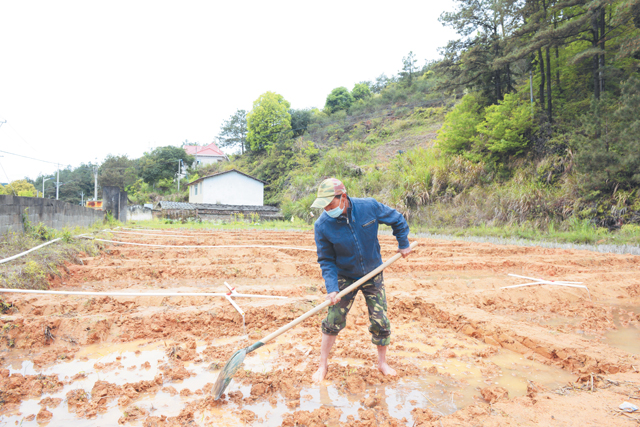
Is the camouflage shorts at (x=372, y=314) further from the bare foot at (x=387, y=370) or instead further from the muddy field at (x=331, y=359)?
the muddy field at (x=331, y=359)

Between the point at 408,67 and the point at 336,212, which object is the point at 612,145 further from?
the point at 408,67

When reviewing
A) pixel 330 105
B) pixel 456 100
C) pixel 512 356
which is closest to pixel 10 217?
pixel 512 356

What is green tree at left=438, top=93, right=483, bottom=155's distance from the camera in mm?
16358

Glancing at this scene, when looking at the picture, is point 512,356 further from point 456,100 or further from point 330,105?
point 330,105

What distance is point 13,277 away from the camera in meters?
4.74

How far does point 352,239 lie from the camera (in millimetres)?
2850

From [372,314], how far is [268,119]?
1515 inches

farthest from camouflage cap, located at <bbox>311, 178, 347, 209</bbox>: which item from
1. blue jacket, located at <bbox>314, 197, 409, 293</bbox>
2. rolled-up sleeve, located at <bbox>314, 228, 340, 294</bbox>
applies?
rolled-up sleeve, located at <bbox>314, 228, 340, 294</bbox>

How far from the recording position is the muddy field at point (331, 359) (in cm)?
246

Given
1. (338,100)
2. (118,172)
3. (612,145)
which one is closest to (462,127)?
→ (612,145)

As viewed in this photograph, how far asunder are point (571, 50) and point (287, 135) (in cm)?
2649

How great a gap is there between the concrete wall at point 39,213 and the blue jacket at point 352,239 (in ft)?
21.8

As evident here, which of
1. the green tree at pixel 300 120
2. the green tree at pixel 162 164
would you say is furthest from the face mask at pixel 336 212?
the green tree at pixel 162 164

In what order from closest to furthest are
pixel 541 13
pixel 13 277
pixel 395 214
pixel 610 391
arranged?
pixel 610 391 → pixel 395 214 → pixel 13 277 → pixel 541 13
